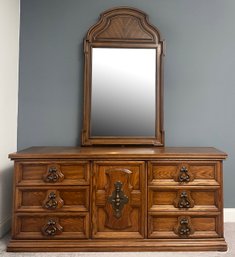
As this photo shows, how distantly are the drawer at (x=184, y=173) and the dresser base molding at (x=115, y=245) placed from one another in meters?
0.43

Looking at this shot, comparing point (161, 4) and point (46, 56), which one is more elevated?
point (161, 4)

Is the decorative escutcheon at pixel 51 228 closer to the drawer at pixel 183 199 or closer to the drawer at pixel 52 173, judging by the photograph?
the drawer at pixel 52 173

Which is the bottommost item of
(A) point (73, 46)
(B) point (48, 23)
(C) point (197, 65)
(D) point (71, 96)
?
(D) point (71, 96)

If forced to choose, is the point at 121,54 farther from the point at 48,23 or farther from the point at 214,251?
the point at 214,251

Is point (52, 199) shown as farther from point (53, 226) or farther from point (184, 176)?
point (184, 176)

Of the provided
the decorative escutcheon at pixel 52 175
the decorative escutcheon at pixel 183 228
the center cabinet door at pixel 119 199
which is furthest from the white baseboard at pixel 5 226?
the decorative escutcheon at pixel 183 228

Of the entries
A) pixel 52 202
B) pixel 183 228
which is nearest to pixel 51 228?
pixel 52 202

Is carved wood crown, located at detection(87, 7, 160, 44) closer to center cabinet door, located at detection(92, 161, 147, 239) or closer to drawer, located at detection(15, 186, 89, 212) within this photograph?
center cabinet door, located at detection(92, 161, 147, 239)

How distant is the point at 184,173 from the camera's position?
1958 mm

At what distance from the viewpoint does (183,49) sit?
8.25 ft

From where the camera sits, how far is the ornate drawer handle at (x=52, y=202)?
6.30 feet

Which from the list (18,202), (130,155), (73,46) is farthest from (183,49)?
(18,202)

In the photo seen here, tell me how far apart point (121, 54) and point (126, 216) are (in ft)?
4.63

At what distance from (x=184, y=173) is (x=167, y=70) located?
1.03 meters
